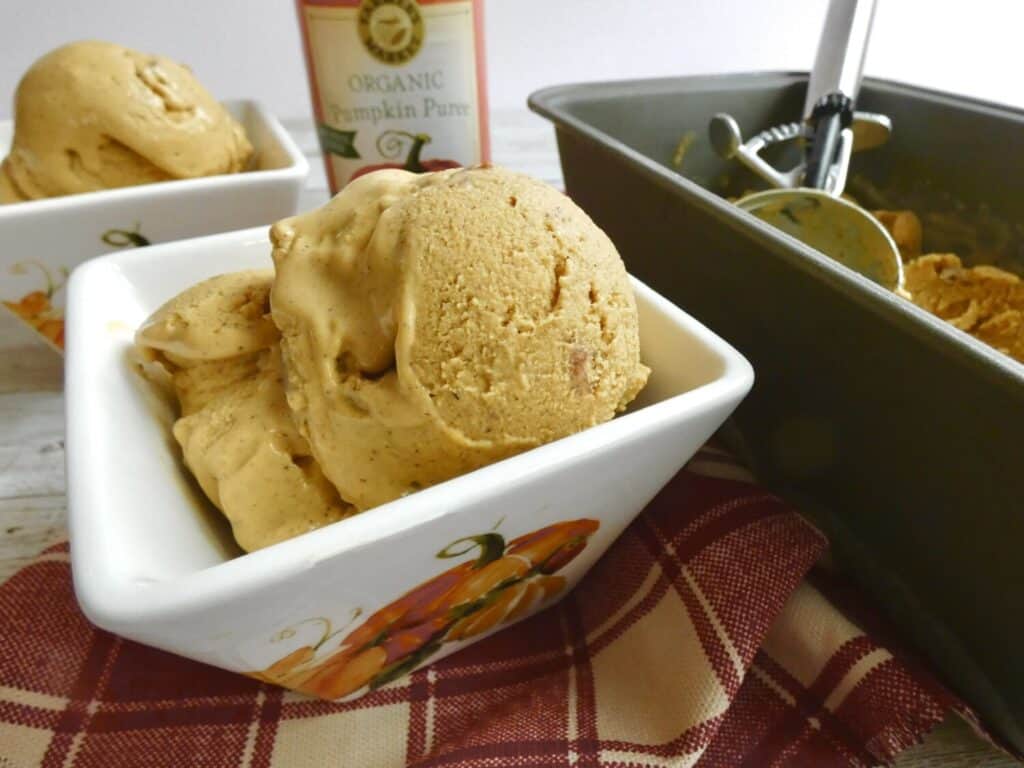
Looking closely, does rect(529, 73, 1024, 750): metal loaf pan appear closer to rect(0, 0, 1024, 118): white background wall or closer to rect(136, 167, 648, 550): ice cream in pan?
rect(136, 167, 648, 550): ice cream in pan

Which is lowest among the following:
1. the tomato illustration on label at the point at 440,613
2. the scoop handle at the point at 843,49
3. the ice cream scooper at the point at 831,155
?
the tomato illustration on label at the point at 440,613

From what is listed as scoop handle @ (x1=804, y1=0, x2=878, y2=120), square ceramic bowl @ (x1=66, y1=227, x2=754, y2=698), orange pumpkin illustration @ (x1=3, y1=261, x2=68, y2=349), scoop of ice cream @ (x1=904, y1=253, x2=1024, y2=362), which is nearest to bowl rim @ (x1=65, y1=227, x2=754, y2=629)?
square ceramic bowl @ (x1=66, y1=227, x2=754, y2=698)

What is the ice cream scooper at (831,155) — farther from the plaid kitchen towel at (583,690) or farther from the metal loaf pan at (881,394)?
the plaid kitchen towel at (583,690)

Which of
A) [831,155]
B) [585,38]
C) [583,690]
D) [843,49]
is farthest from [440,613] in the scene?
[585,38]

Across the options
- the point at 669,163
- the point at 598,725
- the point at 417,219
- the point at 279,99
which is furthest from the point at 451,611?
the point at 279,99

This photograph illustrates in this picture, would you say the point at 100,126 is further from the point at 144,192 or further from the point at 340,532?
the point at 340,532

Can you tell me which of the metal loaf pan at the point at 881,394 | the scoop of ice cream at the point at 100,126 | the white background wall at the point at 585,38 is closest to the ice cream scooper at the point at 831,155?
the metal loaf pan at the point at 881,394
